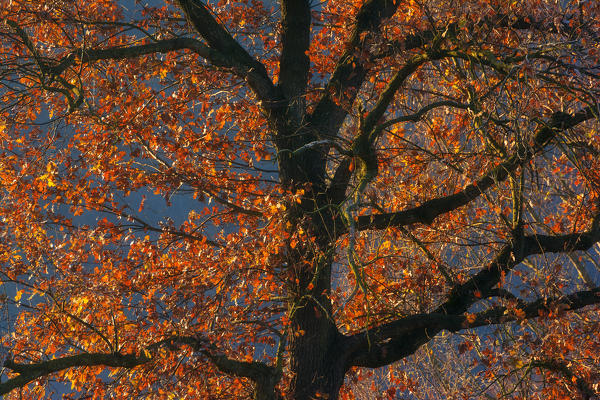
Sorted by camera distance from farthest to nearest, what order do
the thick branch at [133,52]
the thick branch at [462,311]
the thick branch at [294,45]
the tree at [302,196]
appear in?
the thick branch at [294,45], the thick branch at [462,311], the thick branch at [133,52], the tree at [302,196]

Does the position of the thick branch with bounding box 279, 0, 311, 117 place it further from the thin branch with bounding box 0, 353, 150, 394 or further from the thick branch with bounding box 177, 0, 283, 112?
the thin branch with bounding box 0, 353, 150, 394

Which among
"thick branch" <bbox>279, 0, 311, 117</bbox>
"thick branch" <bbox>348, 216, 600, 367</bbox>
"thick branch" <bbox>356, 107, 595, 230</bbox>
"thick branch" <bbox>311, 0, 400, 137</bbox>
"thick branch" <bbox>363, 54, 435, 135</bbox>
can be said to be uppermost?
"thick branch" <bbox>279, 0, 311, 117</bbox>

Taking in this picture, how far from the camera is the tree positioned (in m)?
7.38

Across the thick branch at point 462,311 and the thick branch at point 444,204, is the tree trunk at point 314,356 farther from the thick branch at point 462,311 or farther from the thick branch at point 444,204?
the thick branch at point 444,204

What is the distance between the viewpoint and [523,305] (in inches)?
330

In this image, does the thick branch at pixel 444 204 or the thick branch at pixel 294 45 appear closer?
the thick branch at pixel 444 204

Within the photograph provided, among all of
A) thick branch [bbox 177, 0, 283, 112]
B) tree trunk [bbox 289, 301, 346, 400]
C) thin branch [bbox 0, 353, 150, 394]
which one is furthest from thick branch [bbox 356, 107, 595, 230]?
thin branch [bbox 0, 353, 150, 394]

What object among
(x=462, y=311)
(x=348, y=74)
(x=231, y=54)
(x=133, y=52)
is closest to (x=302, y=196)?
(x=348, y=74)

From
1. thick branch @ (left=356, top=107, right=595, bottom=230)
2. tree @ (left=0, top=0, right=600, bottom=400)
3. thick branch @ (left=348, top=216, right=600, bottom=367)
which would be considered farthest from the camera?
thick branch @ (left=348, top=216, right=600, bottom=367)

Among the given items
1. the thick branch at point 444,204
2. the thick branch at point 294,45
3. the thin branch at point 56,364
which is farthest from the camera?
the thick branch at point 294,45

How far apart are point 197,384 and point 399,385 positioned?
4258 mm

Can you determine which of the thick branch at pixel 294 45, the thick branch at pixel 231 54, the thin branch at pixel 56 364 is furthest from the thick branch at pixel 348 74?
the thin branch at pixel 56 364

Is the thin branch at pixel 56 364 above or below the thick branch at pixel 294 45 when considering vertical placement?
below

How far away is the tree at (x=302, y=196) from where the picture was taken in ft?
24.2
